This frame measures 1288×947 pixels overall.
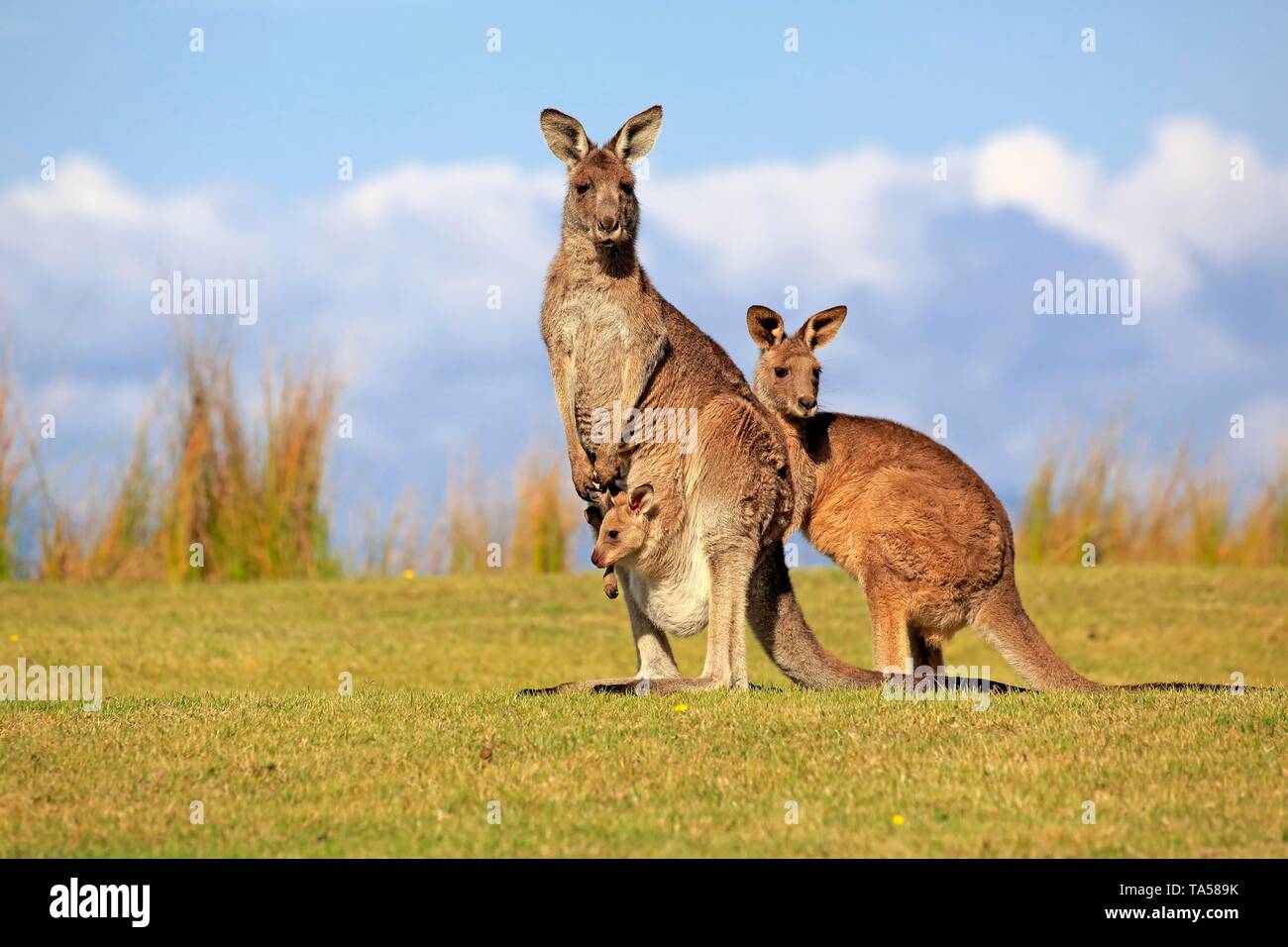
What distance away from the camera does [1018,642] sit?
7445 mm

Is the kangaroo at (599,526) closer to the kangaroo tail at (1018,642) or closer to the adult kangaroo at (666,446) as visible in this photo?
the adult kangaroo at (666,446)

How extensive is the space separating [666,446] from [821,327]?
57.9 inches

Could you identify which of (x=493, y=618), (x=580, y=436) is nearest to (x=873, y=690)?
(x=580, y=436)

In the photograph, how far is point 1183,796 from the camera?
5.18 meters

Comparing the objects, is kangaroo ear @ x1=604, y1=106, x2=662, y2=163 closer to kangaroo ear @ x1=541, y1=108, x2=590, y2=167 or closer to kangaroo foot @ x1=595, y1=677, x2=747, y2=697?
kangaroo ear @ x1=541, y1=108, x2=590, y2=167

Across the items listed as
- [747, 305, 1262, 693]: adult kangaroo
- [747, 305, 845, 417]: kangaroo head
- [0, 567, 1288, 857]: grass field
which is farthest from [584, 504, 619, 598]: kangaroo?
[747, 305, 845, 417]: kangaroo head

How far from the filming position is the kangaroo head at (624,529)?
6.75 metres

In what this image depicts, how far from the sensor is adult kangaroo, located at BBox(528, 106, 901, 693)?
268 inches

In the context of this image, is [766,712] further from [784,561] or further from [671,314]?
[671,314]

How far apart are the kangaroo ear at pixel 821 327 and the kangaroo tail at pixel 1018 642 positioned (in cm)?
162

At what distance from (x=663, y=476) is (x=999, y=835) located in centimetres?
269

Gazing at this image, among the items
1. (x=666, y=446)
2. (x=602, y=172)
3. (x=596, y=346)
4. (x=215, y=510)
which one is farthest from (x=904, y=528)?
(x=215, y=510)

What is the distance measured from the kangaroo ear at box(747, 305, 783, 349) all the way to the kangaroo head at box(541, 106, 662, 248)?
38.8 inches

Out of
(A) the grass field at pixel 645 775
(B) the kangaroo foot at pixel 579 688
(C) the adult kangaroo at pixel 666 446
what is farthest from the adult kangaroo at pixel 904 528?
(B) the kangaroo foot at pixel 579 688
